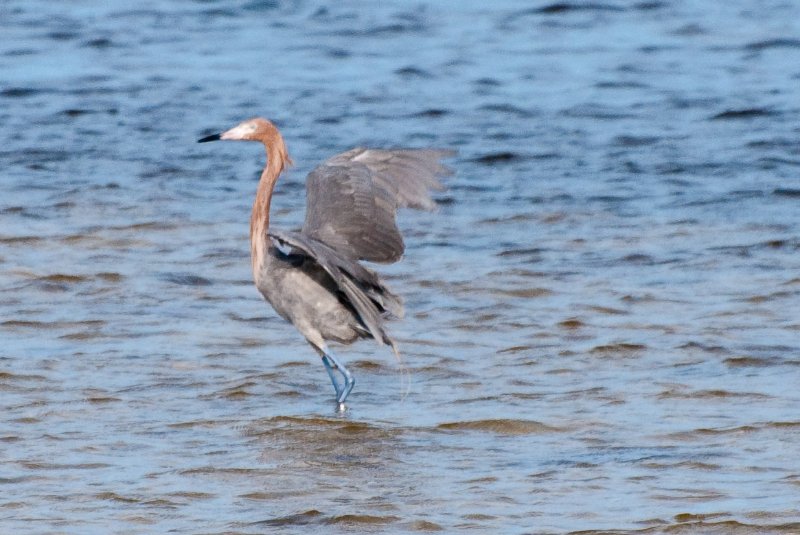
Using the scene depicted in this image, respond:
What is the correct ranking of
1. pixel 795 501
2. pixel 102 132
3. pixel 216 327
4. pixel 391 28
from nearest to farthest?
pixel 795 501 < pixel 216 327 < pixel 102 132 < pixel 391 28

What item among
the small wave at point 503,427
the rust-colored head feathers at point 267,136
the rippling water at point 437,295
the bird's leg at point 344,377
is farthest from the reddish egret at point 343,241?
the small wave at point 503,427

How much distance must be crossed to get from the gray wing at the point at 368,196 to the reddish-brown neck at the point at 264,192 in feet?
0.63

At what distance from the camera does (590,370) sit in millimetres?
7461

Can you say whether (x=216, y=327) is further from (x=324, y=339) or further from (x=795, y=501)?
(x=795, y=501)

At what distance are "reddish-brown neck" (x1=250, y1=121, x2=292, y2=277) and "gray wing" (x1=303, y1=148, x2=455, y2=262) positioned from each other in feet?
0.63

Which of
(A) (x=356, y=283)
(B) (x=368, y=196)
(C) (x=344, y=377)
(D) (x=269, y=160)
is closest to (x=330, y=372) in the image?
(C) (x=344, y=377)

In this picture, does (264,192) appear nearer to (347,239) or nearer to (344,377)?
(347,239)

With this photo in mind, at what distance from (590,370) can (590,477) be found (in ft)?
5.11

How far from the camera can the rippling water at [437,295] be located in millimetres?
5902

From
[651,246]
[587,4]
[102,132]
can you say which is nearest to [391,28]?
[587,4]

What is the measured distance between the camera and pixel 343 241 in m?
7.25

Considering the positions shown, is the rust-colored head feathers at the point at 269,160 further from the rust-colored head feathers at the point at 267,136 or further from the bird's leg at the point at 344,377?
the bird's leg at the point at 344,377

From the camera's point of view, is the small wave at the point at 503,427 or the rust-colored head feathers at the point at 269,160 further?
the rust-colored head feathers at the point at 269,160

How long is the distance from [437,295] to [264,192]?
1.52 metres
